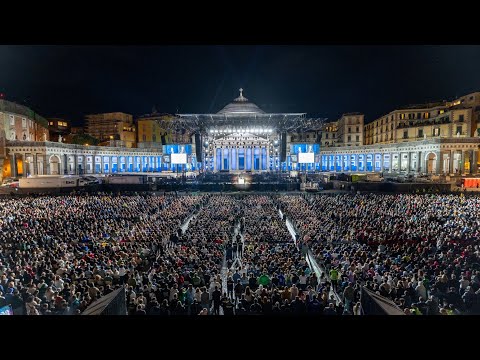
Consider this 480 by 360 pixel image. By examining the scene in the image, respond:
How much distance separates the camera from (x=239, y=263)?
12.2 meters

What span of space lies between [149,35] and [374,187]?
34311 mm

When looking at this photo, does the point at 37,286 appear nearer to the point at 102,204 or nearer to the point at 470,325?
the point at 470,325

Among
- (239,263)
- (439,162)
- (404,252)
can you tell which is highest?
(439,162)

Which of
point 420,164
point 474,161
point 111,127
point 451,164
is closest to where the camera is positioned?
point 451,164

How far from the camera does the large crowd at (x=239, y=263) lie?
8.59 metres

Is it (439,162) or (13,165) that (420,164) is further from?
(13,165)

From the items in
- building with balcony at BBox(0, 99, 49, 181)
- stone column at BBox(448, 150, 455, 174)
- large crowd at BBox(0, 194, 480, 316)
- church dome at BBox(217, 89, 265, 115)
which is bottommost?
large crowd at BBox(0, 194, 480, 316)

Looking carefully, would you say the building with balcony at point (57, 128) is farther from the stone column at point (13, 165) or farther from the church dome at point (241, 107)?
the church dome at point (241, 107)

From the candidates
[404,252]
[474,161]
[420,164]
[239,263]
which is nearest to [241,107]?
[420,164]

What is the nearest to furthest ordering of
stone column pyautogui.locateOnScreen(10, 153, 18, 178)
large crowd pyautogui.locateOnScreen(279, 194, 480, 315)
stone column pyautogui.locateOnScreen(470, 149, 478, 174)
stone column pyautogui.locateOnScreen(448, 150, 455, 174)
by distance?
large crowd pyautogui.locateOnScreen(279, 194, 480, 315) < stone column pyautogui.locateOnScreen(10, 153, 18, 178) < stone column pyautogui.locateOnScreen(448, 150, 455, 174) < stone column pyautogui.locateOnScreen(470, 149, 478, 174)

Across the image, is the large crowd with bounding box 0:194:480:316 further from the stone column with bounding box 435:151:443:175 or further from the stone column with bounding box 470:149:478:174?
the stone column with bounding box 470:149:478:174

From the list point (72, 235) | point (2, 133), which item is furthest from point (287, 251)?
point (2, 133)

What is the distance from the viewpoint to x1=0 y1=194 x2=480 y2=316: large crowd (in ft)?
28.2

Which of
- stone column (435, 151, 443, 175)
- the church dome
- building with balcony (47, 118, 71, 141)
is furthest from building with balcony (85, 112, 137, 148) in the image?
stone column (435, 151, 443, 175)
